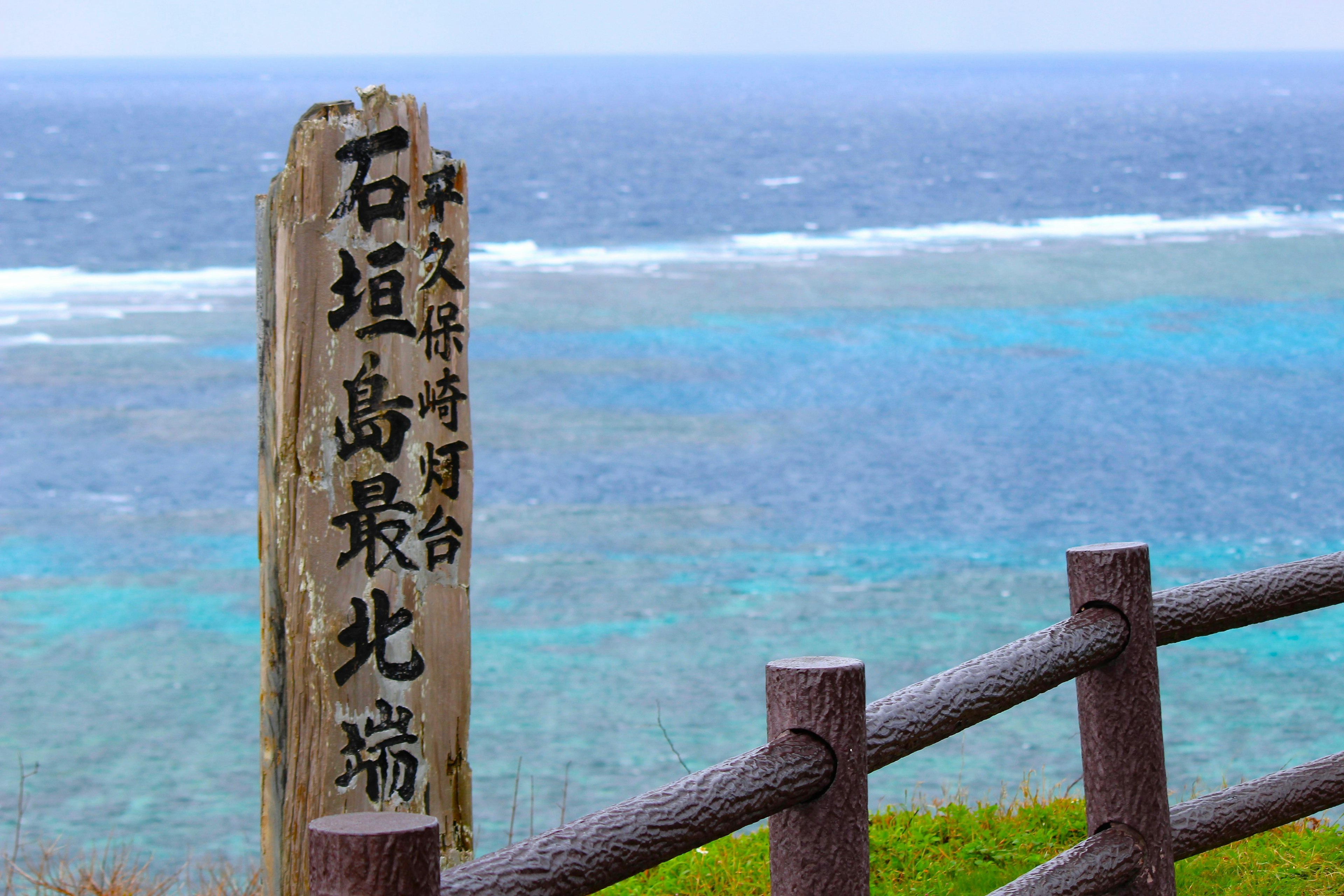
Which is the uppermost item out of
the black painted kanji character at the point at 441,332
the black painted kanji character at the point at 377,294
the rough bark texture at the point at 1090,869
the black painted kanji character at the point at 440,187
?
the black painted kanji character at the point at 440,187

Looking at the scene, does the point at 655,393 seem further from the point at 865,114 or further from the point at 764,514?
the point at 865,114

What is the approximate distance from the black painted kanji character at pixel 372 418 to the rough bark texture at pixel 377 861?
147cm

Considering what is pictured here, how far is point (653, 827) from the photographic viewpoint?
65.1 inches

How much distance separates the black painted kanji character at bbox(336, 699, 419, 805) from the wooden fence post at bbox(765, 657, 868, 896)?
1.14 metres

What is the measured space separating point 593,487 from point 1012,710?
4.26 meters

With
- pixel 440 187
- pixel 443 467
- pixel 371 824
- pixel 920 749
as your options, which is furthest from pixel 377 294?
pixel 371 824

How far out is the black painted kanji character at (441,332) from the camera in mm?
2877

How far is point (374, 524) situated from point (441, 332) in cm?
40

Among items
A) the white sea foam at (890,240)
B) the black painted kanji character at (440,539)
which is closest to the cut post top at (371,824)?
the black painted kanji character at (440,539)

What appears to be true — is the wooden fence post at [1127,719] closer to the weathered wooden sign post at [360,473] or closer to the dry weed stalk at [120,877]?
the weathered wooden sign post at [360,473]

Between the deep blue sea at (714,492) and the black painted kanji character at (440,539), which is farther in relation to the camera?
the deep blue sea at (714,492)

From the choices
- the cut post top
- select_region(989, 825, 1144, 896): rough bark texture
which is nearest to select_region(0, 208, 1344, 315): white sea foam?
select_region(989, 825, 1144, 896): rough bark texture

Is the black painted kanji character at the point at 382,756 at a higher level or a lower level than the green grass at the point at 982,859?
higher

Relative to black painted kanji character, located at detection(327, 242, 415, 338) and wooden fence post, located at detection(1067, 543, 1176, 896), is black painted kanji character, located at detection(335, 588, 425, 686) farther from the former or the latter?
wooden fence post, located at detection(1067, 543, 1176, 896)
